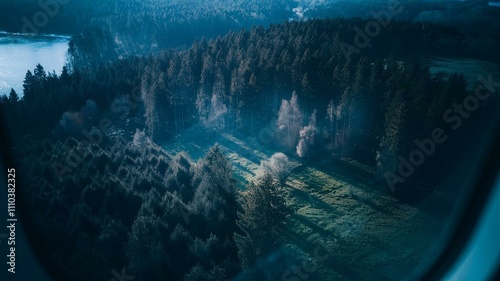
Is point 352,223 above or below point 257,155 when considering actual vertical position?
above

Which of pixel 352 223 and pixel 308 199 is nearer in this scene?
pixel 352 223

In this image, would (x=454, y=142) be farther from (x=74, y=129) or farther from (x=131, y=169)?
(x=74, y=129)
